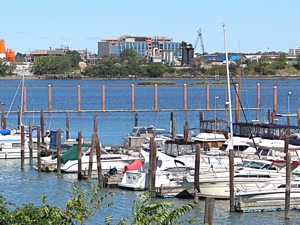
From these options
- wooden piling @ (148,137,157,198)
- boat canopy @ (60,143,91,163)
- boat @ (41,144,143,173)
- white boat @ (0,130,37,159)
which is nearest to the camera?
wooden piling @ (148,137,157,198)

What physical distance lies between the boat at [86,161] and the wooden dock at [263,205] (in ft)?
38.9

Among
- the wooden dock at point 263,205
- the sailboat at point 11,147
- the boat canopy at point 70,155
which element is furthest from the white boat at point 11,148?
the wooden dock at point 263,205

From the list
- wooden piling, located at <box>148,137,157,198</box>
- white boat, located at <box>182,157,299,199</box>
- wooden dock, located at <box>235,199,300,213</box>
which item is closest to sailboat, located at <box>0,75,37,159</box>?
wooden piling, located at <box>148,137,157,198</box>

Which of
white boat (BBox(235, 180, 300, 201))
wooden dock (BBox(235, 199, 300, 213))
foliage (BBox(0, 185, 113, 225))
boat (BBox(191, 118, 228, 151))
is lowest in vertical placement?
wooden dock (BBox(235, 199, 300, 213))

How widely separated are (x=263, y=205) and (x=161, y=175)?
6.12m

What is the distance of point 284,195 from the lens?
3734 cm

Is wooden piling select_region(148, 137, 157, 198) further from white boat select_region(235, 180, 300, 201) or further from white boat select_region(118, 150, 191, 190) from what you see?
white boat select_region(235, 180, 300, 201)

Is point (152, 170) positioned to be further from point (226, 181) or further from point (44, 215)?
point (44, 215)

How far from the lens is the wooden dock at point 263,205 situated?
3675cm

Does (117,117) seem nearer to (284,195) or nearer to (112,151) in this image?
(112,151)

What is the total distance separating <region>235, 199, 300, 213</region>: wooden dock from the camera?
3675 cm

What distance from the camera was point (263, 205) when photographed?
3703cm

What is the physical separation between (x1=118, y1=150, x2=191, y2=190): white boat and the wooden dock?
4429mm

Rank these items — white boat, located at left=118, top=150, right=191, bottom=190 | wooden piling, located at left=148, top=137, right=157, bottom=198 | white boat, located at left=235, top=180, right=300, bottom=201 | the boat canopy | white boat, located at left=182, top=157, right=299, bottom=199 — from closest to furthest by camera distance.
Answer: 1. white boat, located at left=235, top=180, right=300, bottom=201
2. white boat, located at left=182, top=157, right=299, bottom=199
3. wooden piling, located at left=148, top=137, right=157, bottom=198
4. white boat, located at left=118, top=150, right=191, bottom=190
5. the boat canopy
